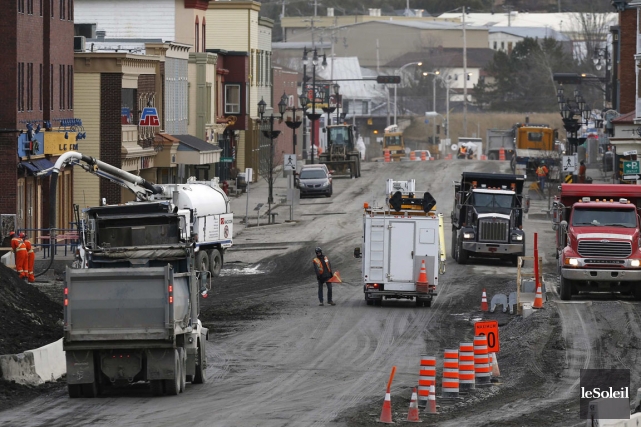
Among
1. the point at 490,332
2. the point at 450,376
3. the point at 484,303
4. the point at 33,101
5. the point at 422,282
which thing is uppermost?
the point at 33,101

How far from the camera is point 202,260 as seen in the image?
40.9 m

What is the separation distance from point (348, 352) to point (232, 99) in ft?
182

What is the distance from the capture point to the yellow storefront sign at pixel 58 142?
47406mm

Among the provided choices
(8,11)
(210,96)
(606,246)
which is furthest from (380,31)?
(606,246)

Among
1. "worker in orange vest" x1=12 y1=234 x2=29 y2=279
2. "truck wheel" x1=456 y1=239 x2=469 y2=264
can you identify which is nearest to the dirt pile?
"worker in orange vest" x1=12 y1=234 x2=29 y2=279

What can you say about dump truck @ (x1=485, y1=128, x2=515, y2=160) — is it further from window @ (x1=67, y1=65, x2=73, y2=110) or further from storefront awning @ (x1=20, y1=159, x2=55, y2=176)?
storefront awning @ (x1=20, y1=159, x2=55, y2=176)

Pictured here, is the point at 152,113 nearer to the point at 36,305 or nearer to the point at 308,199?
the point at 308,199

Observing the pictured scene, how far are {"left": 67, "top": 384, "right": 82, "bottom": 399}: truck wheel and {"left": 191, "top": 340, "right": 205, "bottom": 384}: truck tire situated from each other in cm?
227

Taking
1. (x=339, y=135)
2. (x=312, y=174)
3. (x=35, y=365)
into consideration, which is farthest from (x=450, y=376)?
(x=339, y=135)

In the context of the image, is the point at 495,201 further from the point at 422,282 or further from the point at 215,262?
the point at 422,282

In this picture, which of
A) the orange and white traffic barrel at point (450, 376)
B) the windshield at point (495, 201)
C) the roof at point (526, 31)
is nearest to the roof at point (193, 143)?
the windshield at point (495, 201)

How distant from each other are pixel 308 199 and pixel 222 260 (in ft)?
85.7

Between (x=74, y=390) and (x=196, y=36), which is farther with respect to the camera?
(x=196, y=36)

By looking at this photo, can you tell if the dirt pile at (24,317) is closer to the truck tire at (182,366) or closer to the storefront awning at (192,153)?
the truck tire at (182,366)
